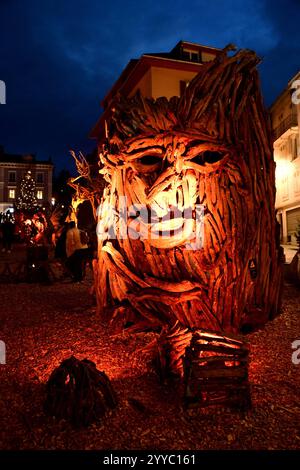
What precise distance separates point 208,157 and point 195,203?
0.76 m

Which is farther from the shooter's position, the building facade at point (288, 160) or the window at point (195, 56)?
the building facade at point (288, 160)

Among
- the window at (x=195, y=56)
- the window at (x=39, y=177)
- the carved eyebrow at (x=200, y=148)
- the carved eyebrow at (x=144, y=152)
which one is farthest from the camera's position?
the window at (x=39, y=177)

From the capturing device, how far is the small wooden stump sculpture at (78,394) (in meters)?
2.81

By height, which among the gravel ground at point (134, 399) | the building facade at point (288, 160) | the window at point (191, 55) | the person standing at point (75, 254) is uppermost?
the window at point (191, 55)

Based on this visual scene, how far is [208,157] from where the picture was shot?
4.83 m

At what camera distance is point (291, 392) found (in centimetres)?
330

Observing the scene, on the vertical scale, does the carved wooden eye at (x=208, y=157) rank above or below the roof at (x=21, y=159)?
below

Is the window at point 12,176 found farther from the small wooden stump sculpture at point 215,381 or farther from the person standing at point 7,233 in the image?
the small wooden stump sculpture at point 215,381

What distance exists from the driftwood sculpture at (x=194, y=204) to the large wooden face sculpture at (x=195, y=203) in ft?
0.04

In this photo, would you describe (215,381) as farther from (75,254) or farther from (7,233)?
(7,233)

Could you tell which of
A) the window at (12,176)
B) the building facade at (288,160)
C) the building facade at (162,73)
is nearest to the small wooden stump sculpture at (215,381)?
the building facade at (162,73)

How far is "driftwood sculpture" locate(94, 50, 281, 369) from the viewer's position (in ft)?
14.5

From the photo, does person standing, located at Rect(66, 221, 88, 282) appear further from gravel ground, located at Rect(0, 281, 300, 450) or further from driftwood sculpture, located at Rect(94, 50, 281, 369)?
driftwood sculpture, located at Rect(94, 50, 281, 369)

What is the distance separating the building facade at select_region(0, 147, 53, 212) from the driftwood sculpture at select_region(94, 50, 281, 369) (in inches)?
2006
